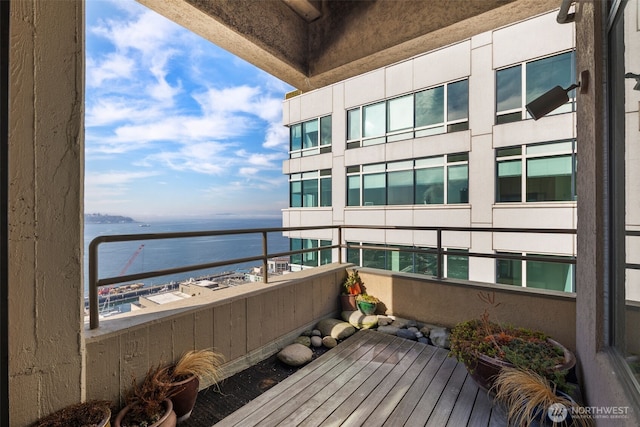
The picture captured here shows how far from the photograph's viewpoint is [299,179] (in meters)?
11.9

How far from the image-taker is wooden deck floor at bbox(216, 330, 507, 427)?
1737 millimetres

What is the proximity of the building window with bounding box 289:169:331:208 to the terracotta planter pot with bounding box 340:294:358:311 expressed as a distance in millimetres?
7494

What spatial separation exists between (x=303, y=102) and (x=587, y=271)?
11.2 metres

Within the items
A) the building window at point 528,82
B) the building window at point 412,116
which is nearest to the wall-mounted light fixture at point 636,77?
the building window at point 528,82

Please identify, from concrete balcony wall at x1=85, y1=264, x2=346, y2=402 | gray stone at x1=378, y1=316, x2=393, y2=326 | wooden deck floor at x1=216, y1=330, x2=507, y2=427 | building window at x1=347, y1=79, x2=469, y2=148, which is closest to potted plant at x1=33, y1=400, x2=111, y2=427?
concrete balcony wall at x1=85, y1=264, x2=346, y2=402

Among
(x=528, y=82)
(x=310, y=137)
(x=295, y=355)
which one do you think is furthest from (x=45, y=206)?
(x=310, y=137)

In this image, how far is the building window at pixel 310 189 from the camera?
1102 centimetres

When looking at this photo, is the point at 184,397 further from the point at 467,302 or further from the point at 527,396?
the point at 467,302

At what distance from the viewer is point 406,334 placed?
115 inches

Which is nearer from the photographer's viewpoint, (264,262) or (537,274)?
(264,262)

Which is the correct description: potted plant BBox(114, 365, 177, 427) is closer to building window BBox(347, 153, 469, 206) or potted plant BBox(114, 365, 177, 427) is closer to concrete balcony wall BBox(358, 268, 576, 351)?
concrete balcony wall BBox(358, 268, 576, 351)

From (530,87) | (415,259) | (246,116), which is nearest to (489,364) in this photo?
(415,259)

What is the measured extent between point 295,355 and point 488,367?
155cm

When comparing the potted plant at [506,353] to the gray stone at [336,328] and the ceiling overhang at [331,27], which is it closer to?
the gray stone at [336,328]
